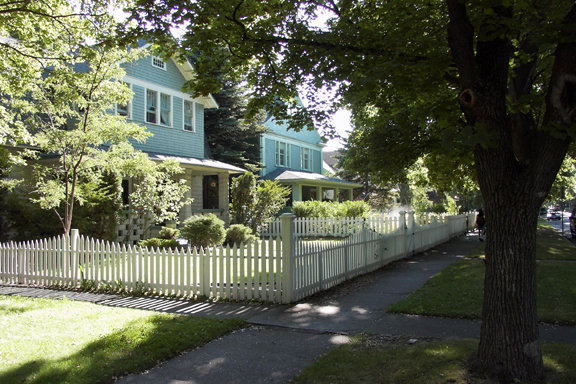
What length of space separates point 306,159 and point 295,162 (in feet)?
6.50

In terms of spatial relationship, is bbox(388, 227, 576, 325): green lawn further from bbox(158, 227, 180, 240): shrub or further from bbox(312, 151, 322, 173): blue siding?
bbox(312, 151, 322, 173): blue siding

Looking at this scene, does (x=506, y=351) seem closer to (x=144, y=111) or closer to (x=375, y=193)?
(x=144, y=111)

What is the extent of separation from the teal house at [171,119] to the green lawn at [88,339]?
357 inches

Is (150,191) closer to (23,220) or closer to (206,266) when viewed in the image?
(23,220)

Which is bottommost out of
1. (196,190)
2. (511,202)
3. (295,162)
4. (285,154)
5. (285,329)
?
(285,329)

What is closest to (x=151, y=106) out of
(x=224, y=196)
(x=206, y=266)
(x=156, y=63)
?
(x=156, y=63)

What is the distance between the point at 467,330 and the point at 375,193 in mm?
41846

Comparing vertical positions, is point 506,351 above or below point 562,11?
below

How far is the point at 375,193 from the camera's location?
1865 inches

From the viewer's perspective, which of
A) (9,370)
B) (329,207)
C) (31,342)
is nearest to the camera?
(9,370)

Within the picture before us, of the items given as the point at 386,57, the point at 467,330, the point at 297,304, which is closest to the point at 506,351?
the point at 467,330

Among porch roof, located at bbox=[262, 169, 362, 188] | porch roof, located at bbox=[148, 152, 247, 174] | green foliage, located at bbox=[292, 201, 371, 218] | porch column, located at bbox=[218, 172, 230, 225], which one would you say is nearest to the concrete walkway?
porch roof, located at bbox=[148, 152, 247, 174]

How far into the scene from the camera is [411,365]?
4.61 metres

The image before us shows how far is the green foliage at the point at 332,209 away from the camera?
2219 cm
